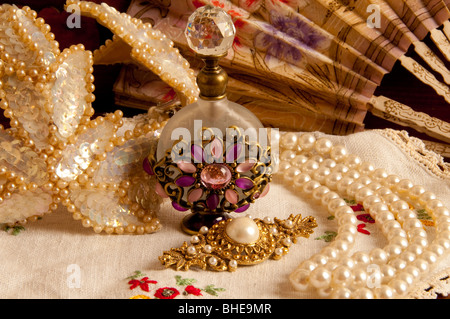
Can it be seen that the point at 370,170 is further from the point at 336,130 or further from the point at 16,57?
the point at 16,57

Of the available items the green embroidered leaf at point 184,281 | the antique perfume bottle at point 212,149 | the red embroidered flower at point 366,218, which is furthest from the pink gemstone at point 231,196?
the red embroidered flower at point 366,218

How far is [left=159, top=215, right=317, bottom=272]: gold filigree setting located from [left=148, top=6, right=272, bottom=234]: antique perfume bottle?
37mm

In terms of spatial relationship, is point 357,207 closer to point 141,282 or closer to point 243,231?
point 243,231

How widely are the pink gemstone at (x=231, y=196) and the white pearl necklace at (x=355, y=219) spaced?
0.43ft

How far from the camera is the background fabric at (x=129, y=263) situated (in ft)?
2.39

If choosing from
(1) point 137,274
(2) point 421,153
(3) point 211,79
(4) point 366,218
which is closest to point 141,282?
(1) point 137,274

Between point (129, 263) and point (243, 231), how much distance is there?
16cm

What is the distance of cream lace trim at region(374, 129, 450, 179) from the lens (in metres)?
1.00

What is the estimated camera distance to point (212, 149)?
757 mm

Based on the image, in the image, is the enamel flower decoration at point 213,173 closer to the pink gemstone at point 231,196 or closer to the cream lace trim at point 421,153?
the pink gemstone at point 231,196

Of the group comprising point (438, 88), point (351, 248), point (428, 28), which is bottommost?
point (351, 248)

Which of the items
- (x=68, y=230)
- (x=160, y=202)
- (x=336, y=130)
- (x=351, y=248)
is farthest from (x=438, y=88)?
(x=68, y=230)

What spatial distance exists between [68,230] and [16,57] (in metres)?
0.26

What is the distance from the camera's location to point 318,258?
2.49 ft
